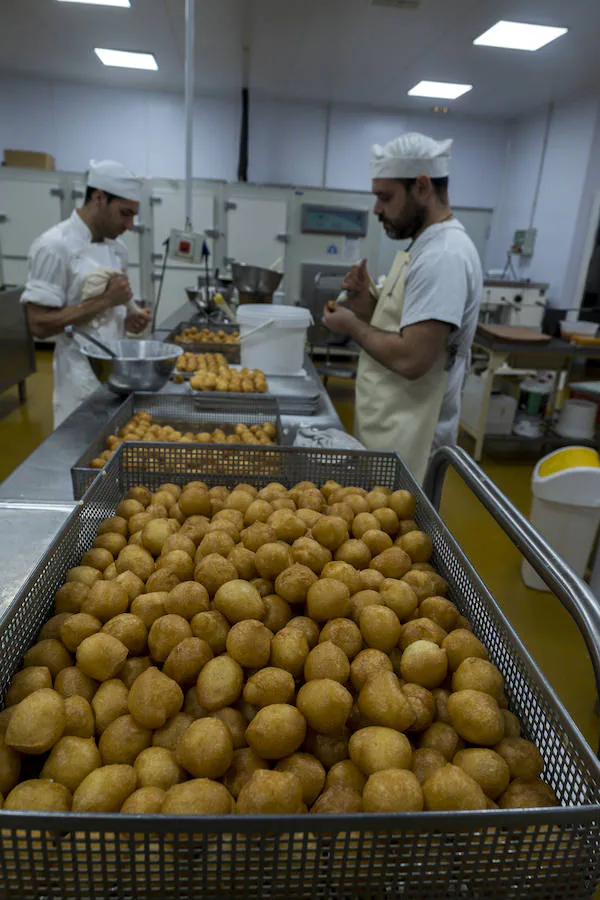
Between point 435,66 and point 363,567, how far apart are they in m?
7.09

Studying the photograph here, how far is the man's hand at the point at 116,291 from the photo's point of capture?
2.59m

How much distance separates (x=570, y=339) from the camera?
192 inches

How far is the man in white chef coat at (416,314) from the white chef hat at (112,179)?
1217 mm

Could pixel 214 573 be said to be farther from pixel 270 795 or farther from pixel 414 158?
pixel 414 158

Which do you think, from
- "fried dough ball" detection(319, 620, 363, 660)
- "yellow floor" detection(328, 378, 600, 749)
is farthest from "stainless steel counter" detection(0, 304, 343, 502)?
"yellow floor" detection(328, 378, 600, 749)

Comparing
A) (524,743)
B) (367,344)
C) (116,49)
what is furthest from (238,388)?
(116,49)

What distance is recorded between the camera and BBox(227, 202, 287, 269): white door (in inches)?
300

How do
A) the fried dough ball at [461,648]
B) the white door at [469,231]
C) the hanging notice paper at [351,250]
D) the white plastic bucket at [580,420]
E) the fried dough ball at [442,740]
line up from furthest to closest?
the white door at [469,231] < the hanging notice paper at [351,250] < the white plastic bucket at [580,420] < the fried dough ball at [461,648] < the fried dough ball at [442,740]

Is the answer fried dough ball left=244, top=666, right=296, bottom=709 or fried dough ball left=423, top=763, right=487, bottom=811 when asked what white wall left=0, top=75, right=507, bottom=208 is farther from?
fried dough ball left=423, top=763, right=487, bottom=811

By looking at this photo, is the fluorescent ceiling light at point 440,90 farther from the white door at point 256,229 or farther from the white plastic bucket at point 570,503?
the white plastic bucket at point 570,503

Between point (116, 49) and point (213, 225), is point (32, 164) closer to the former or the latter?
point (116, 49)

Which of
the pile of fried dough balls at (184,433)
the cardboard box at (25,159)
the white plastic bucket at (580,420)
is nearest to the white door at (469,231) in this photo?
the white plastic bucket at (580,420)

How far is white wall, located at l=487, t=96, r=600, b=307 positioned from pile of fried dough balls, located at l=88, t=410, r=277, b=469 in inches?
272

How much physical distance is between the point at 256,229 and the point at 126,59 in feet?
8.10
